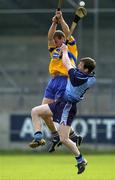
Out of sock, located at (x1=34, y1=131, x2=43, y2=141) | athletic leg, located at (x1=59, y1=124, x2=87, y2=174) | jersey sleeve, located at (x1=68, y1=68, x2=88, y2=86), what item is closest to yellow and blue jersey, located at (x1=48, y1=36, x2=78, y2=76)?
jersey sleeve, located at (x1=68, y1=68, x2=88, y2=86)

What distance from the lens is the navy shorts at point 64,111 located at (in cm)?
1488

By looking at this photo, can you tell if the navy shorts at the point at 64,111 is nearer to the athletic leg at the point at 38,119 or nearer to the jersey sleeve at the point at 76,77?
the athletic leg at the point at 38,119

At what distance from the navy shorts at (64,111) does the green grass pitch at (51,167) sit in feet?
3.33

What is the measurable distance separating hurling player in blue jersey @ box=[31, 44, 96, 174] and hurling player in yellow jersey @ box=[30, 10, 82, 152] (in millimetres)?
309

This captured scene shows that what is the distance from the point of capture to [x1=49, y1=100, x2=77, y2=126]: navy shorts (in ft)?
48.8

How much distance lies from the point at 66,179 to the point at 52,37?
2.79 meters

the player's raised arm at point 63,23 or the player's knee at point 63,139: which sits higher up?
the player's raised arm at point 63,23

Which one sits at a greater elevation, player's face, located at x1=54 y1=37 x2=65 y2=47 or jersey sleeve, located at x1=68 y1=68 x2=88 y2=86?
player's face, located at x1=54 y1=37 x2=65 y2=47

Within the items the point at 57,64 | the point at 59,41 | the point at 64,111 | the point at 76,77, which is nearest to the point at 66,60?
the point at 76,77

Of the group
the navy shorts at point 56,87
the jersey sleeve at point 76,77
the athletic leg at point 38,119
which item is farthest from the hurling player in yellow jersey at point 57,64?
the jersey sleeve at point 76,77

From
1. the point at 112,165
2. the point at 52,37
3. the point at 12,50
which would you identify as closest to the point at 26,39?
the point at 12,50

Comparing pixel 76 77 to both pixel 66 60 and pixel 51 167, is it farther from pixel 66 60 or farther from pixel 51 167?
pixel 51 167

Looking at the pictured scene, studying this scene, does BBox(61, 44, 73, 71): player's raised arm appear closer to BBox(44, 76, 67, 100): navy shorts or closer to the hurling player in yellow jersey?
the hurling player in yellow jersey

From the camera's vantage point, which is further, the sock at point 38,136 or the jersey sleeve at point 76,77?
the sock at point 38,136
